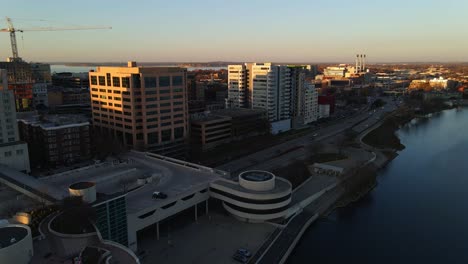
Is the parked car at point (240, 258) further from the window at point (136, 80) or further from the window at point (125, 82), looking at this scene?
the window at point (125, 82)

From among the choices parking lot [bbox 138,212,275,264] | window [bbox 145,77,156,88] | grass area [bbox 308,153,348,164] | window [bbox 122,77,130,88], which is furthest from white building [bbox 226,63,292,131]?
parking lot [bbox 138,212,275,264]


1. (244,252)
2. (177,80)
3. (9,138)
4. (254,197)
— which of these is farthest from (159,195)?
(177,80)

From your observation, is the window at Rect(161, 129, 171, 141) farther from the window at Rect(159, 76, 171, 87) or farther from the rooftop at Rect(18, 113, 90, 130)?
the rooftop at Rect(18, 113, 90, 130)

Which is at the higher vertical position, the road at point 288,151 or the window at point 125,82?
the window at point 125,82

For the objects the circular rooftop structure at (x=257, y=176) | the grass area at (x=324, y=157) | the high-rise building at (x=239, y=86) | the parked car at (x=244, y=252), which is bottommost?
the parked car at (x=244, y=252)

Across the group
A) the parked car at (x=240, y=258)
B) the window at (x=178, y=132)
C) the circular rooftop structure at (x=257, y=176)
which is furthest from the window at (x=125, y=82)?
the parked car at (x=240, y=258)
